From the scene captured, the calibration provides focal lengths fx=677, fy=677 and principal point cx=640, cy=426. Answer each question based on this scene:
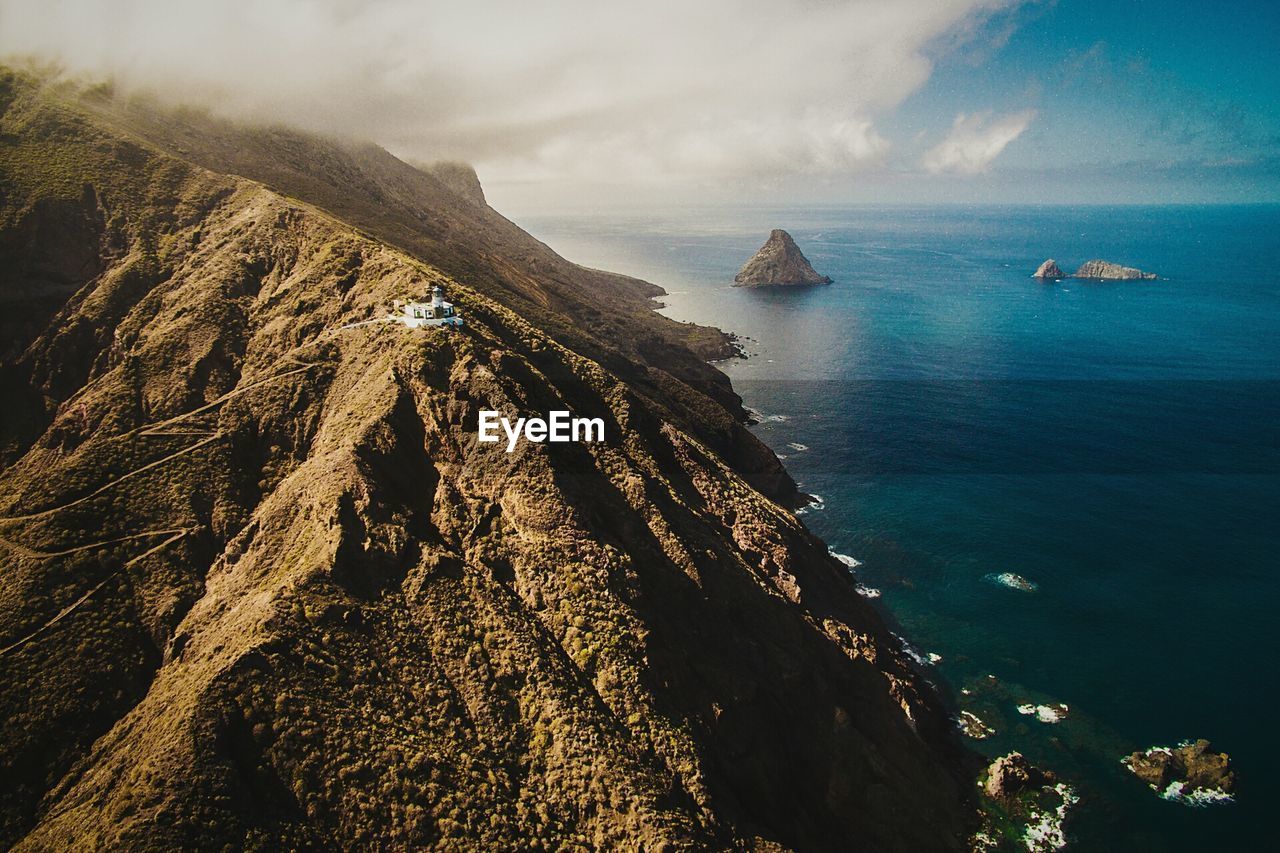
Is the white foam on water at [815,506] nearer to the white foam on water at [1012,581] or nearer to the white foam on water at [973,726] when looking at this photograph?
the white foam on water at [1012,581]

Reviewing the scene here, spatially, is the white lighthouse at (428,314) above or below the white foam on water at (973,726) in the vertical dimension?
above

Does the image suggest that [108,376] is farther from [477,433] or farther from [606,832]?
[606,832]

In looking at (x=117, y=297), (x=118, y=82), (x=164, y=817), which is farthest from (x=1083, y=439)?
(x=118, y=82)

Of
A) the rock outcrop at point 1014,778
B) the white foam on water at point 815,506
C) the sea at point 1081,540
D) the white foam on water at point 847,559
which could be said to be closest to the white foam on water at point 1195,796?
the sea at point 1081,540

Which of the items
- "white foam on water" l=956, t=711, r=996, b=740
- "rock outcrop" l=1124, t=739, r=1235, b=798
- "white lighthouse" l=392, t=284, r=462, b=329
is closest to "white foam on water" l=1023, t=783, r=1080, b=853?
"white foam on water" l=956, t=711, r=996, b=740

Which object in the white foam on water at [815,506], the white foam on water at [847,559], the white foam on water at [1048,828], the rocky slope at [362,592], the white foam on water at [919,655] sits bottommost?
the white foam on water at [1048,828]

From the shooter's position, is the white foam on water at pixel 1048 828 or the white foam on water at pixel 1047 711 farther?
the white foam on water at pixel 1047 711
